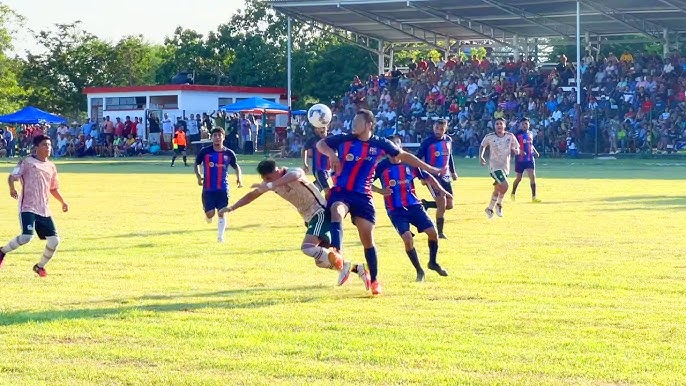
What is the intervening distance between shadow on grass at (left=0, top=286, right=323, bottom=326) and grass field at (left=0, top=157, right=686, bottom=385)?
2 centimetres

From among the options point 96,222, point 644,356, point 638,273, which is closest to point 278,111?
point 96,222

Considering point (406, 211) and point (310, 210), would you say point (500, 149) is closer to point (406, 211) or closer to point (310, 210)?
point (406, 211)

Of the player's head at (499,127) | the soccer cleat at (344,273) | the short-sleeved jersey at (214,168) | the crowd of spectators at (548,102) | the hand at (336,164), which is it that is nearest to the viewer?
the hand at (336,164)

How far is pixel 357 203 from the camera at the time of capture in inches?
452

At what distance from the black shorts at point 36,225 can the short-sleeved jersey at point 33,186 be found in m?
0.04

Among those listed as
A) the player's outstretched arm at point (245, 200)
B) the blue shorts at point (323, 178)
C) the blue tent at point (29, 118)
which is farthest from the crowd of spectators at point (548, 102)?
the player's outstretched arm at point (245, 200)

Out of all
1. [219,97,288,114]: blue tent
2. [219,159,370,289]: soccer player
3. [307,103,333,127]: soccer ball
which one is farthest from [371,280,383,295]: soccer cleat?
[219,97,288,114]: blue tent

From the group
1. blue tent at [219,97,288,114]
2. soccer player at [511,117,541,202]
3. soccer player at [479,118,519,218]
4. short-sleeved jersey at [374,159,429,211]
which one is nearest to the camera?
short-sleeved jersey at [374,159,429,211]

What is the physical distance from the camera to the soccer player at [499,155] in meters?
20.7

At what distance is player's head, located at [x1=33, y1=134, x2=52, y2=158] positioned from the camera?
12930mm

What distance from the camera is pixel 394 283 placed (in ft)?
40.1

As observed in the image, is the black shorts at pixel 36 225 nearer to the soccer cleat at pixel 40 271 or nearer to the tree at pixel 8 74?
the soccer cleat at pixel 40 271

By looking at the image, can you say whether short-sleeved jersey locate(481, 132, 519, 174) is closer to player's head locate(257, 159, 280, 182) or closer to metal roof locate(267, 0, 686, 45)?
player's head locate(257, 159, 280, 182)

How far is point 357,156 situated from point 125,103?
2023 inches
